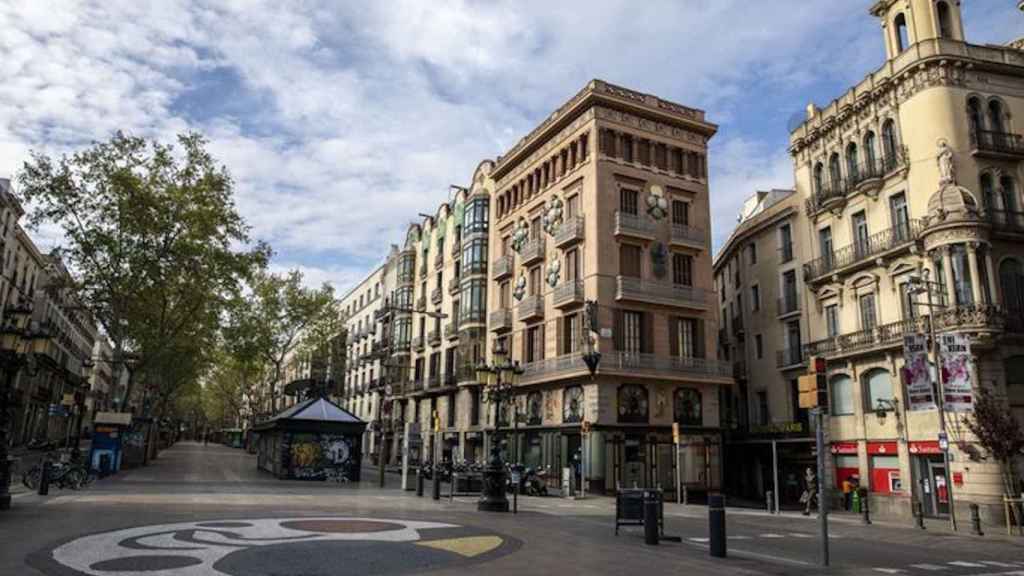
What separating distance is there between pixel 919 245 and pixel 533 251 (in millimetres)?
19977

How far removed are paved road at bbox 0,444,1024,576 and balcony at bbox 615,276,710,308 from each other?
46.6 ft

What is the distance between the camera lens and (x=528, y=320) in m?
40.1

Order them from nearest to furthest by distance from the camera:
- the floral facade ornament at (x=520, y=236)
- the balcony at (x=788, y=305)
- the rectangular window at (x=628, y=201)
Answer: the balcony at (x=788, y=305)
the rectangular window at (x=628, y=201)
the floral facade ornament at (x=520, y=236)

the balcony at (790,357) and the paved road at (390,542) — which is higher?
the balcony at (790,357)

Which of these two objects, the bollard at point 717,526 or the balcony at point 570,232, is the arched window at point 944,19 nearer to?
the balcony at point 570,232

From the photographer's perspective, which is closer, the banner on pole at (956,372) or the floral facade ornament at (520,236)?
the banner on pole at (956,372)

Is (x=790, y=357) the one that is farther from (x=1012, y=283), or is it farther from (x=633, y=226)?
(x=1012, y=283)

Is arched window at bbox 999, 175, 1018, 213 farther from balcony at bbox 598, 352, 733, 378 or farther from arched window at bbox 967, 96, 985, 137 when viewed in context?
balcony at bbox 598, 352, 733, 378

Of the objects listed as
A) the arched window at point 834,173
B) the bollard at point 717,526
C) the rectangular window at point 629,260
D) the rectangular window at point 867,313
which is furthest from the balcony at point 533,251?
the bollard at point 717,526

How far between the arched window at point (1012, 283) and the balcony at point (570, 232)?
18645mm

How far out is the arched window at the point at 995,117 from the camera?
28.4 meters

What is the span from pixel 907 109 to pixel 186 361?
1951 inches

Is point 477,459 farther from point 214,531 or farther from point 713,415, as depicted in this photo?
point 214,531

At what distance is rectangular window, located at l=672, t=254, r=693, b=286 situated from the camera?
3747 cm
